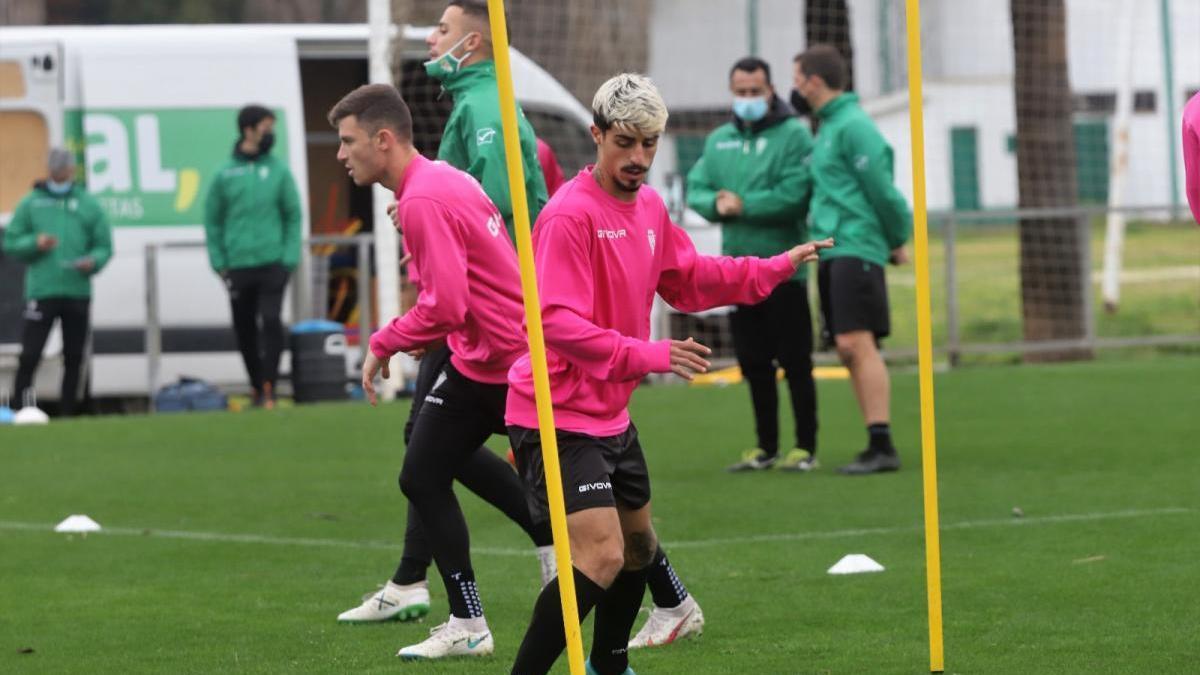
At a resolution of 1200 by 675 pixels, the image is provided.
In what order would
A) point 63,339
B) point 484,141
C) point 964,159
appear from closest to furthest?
1. point 484,141
2. point 63,339
3. point 964,159

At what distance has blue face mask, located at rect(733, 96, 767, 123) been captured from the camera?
424 inches

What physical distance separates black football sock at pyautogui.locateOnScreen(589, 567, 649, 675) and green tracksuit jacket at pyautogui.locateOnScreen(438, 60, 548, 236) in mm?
1765

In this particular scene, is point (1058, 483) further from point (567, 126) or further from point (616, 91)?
point (567, 126)

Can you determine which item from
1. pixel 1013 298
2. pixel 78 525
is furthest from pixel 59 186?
pixel 1013 298

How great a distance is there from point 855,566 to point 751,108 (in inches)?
141

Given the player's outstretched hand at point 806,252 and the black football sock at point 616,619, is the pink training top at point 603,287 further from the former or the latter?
the black football sock at point 616,619

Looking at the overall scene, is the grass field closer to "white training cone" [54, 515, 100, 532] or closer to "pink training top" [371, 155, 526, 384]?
"white training cone" [54, 515, 100, 532]

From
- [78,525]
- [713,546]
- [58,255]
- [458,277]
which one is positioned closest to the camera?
[458,277]

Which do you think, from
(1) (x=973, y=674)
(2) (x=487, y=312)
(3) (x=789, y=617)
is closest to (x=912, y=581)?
(3) (x=789, y=617)

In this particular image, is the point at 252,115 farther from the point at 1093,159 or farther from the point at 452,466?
the point at 1093,159

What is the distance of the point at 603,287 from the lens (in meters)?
5.46

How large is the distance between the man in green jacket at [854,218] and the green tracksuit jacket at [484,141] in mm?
3531

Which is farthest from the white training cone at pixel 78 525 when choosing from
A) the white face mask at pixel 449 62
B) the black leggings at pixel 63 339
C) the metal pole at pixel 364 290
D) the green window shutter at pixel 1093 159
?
the green window shutter at pixel 1093 159

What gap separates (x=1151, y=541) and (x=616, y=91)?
3730mm
